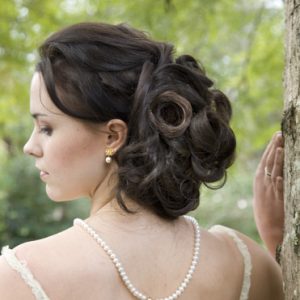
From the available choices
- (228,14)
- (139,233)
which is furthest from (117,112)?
(228,14)

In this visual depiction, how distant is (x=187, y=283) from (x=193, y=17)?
363 cm

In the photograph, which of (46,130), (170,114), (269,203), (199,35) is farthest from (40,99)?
(199,35)

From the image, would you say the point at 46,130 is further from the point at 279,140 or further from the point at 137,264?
the point at 279,140

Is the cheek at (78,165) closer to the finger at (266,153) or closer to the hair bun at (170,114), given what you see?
the hair bun at (170,114)

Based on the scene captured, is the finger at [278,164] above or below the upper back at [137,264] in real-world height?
above

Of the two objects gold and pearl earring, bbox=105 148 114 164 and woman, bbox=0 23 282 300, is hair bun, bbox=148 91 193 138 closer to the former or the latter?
A: woman, bbox=0 23 282 300

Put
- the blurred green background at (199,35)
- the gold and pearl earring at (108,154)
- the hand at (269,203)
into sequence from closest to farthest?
the gold and pearl earring at (108,154) < the hand at (269,203) < the blurred green background at (199,35)

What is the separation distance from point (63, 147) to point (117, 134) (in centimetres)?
15

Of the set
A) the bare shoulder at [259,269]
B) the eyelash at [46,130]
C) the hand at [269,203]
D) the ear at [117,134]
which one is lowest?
the bare shoulder at [259,269]

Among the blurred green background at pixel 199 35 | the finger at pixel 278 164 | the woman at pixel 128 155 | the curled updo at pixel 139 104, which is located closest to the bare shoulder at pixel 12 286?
the woman at pixel 128 155

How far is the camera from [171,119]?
5.65ft

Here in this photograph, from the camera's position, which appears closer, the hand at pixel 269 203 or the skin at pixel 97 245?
the skin at pixel 97 245

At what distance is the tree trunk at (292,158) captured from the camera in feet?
5.23

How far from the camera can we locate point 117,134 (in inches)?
65.7
